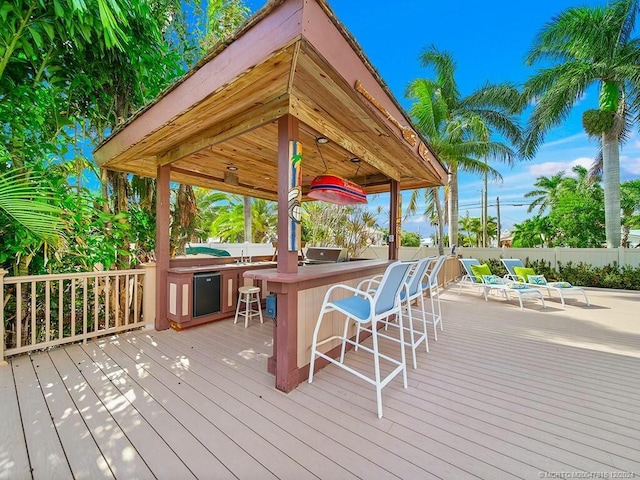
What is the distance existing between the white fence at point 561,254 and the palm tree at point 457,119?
111 centimetres

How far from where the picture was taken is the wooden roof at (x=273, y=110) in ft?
5.78

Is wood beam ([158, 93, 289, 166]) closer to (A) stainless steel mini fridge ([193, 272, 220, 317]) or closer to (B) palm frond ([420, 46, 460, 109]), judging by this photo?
(A) stainless steel mini fridge ([193, 272, 220, 317])

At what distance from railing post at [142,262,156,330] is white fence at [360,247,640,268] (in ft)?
27.1

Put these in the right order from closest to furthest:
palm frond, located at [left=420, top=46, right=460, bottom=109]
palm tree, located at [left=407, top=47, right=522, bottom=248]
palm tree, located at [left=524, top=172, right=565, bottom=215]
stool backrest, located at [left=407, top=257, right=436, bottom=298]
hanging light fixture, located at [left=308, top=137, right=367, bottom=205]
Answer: stool backrest, located at [left=407, top=257, right=436, bottom=298] < hanging light fixture, located at [left=308, top=137, right=367, bottom=205] < palm tree, located at [left=407, top=47, right=522, bottom=248] < palm frond, located at [left=420, top=46, right=460, bottom=109] < palm tree, located at [left=524, top=172, right=565, bottom=215]

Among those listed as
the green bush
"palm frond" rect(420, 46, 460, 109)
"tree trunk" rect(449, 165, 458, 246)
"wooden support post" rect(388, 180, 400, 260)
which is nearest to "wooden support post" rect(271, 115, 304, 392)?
"wooden support post" rect(388, 180, 400, 260)

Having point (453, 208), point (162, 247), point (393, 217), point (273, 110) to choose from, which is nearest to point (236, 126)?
point (273, 110)

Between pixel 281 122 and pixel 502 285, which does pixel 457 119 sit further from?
pixel 281 122

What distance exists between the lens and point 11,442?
65.9 inches

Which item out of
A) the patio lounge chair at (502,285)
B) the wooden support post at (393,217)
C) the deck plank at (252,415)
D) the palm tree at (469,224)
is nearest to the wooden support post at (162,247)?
the deck plank at (252,415)

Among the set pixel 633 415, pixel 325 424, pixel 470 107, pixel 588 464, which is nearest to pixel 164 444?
pixel 325 424

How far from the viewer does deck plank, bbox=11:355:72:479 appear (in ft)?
4.86

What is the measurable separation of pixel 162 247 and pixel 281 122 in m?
2.72

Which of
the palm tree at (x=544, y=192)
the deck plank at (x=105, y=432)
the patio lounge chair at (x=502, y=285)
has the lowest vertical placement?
the deck plank at (x=105, y=432)

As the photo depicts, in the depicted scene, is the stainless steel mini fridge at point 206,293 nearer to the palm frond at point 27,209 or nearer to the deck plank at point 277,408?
the deck plank at point 277,408
